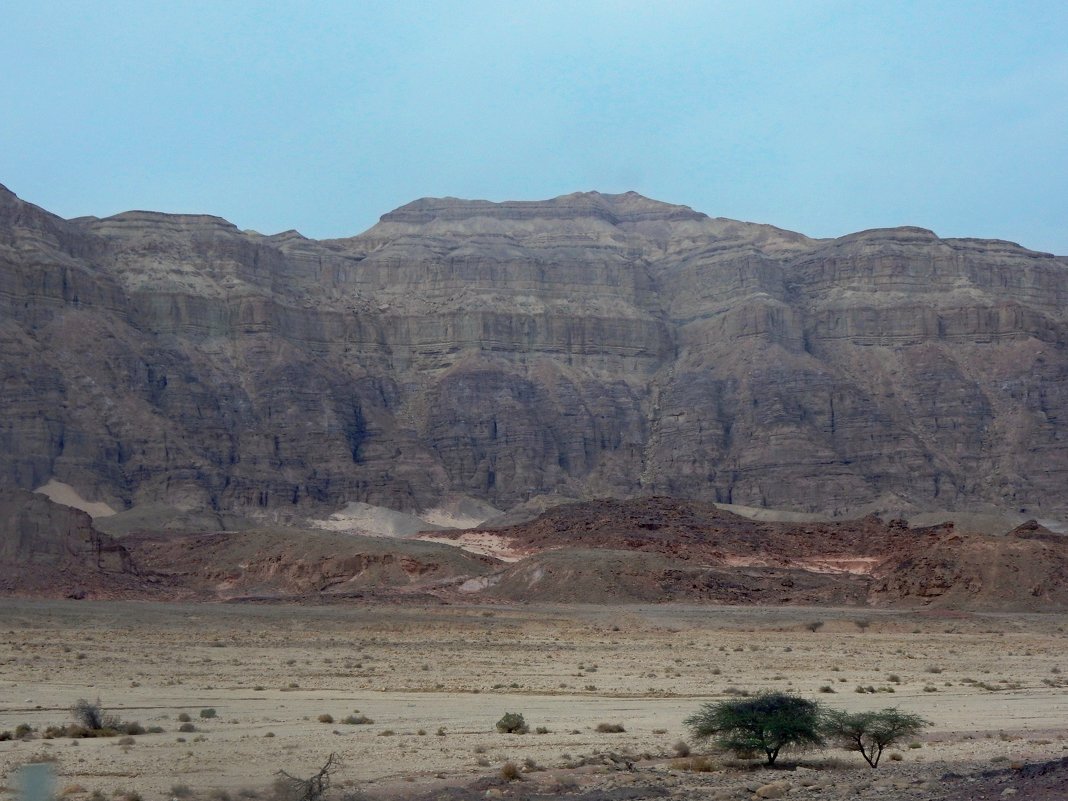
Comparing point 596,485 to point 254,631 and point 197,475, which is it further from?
point 254,631

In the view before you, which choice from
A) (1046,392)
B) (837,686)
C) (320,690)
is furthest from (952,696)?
(1046,392)

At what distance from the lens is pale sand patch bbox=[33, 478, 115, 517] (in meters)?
139

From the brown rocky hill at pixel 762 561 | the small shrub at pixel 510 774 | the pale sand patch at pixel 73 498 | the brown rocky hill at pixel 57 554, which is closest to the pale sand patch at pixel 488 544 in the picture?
the brown rocky hill at pixel 762 561

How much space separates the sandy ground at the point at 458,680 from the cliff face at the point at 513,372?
3181 inches

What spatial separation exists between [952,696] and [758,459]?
412ft

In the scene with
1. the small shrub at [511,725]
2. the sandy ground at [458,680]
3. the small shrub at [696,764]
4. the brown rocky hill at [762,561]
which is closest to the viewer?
the small shrub at [696,764]

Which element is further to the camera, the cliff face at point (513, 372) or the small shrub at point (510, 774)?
the cliff face at point (513, 372)

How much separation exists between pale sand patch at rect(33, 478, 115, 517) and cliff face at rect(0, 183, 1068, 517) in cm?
124

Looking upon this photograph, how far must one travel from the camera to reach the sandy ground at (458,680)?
24.9 meters

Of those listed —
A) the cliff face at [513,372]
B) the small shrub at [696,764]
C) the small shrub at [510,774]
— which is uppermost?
the cliff face at [513,372]

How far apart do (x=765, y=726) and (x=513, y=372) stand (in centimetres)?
15785

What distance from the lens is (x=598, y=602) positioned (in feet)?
277

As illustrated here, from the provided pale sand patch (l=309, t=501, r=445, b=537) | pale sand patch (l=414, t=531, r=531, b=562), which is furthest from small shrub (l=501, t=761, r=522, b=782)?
pale sand patch (l=309, t=501, r=445, b=537)

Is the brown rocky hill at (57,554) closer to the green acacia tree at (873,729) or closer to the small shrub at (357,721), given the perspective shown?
the small shrub at (357,721)
